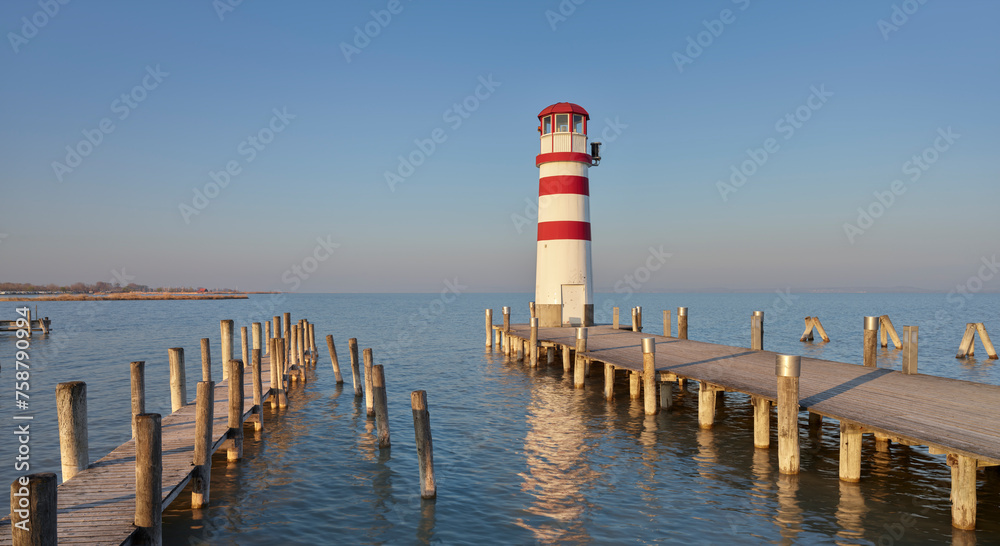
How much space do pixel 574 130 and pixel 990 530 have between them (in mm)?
21377

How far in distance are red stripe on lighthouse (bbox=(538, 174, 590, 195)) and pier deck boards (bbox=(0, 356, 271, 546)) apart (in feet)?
59.1

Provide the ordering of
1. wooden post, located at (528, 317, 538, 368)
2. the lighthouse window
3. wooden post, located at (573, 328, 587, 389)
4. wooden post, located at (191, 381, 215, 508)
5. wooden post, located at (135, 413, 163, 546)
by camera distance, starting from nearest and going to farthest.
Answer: wooden post, located at (135, 413, 163, 546)
wooden post, located at (191, 381, 215, 508)
wooden post, located at (573, 328, 587, 389)
wooden post, located at (528, 317, 538, 368)
the lighthouse window

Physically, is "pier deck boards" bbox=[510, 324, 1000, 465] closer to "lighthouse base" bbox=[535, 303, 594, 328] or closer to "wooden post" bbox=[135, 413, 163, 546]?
"lighthouse base" bbox=[535, 303, 594, 328]

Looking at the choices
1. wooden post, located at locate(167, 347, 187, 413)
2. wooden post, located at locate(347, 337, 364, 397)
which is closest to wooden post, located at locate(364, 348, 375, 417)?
wooden post, located at locate(347, 337, 364, 397)

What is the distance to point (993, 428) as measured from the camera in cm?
939

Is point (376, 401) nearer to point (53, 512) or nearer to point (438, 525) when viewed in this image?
point (438, 525)

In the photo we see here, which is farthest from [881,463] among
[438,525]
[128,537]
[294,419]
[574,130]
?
[574,130]

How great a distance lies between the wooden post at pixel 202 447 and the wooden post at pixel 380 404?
11.8ft

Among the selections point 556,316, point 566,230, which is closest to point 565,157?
point 566,230

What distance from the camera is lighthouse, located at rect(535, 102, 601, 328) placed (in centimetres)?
2653

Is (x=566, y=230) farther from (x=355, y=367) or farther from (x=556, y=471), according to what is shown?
(x=556, y=471)

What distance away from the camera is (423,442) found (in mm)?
9969

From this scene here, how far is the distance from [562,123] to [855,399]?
1845cm

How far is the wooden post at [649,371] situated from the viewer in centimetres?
1540
